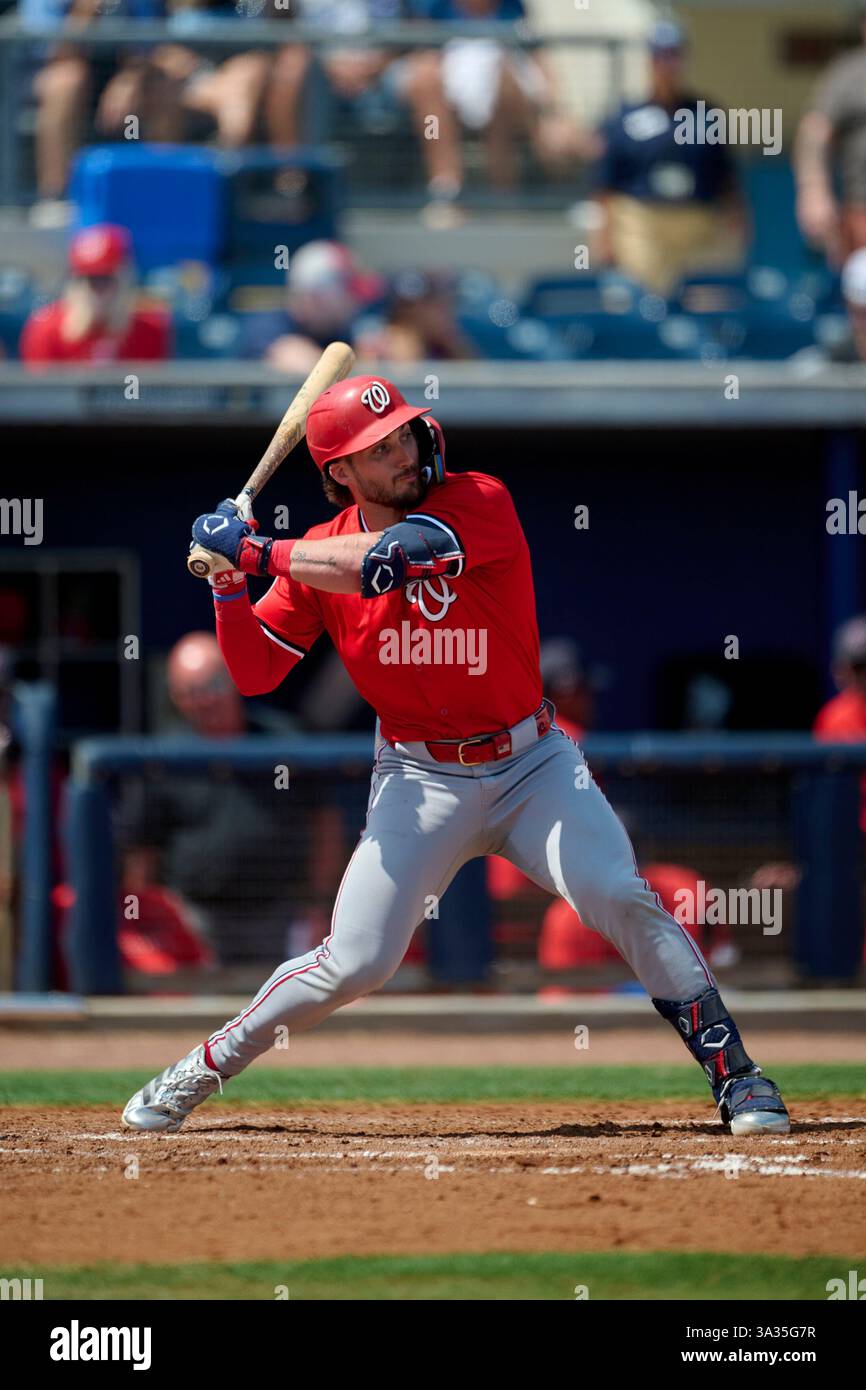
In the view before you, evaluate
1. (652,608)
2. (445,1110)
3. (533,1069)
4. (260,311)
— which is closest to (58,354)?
(260,311)

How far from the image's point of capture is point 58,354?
9102 millimetres

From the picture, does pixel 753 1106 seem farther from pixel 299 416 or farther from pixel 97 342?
pixel 97 342

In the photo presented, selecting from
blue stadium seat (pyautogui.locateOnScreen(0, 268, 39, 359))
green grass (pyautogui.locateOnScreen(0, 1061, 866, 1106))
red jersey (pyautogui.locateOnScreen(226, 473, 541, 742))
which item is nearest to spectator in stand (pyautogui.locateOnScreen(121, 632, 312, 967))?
green grass (pyautogui.locateOnScreen(0, 1061, 866, 1106))

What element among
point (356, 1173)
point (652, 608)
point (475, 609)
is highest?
point (652, 608)

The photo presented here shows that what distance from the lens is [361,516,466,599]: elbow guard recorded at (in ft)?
14.2

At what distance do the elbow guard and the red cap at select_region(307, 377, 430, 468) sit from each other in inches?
8.5

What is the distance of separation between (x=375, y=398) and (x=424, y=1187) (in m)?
1.70

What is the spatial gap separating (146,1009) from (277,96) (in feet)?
17.8

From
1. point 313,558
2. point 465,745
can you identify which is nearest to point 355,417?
point 313,558

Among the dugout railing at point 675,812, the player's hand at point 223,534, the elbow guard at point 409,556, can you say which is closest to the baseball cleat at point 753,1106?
the elbow guard at point 409,556

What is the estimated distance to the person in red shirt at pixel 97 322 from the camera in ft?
29.8

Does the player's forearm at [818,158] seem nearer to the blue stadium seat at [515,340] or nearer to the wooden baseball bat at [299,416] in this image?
the blue stadium seat at [515,340]

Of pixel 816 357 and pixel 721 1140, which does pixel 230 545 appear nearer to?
pixel 721 1140

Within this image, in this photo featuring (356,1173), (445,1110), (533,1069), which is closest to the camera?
(356,1173)
